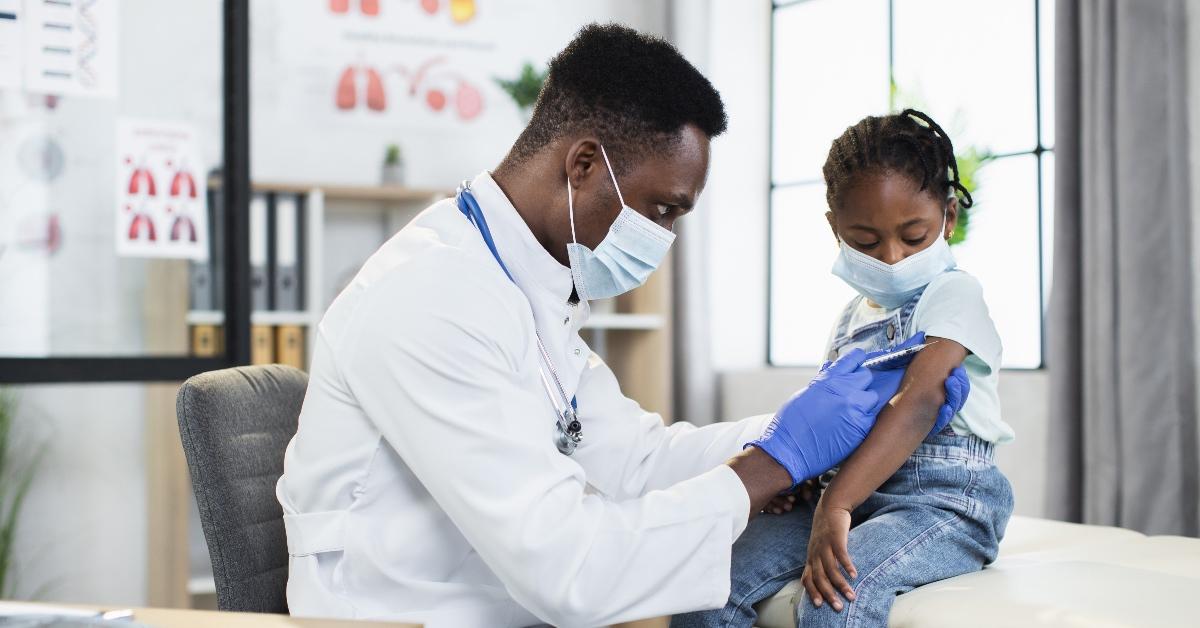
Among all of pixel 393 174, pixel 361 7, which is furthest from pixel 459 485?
pixel 361 7

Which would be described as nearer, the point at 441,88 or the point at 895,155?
the point at 895,155

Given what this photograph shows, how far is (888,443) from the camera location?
50.4 inches

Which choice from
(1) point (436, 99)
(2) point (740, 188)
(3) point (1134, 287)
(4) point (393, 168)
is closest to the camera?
(3) point (1134, 287)

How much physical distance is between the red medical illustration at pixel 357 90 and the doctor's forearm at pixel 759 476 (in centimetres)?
288

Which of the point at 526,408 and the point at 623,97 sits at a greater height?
Answer: the point at 623,97

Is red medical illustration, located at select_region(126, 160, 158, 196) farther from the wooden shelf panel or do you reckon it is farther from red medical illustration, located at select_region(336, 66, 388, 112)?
red medical illustration, located at select_region(336, 66, 388, 112)

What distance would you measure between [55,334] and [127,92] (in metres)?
0.72

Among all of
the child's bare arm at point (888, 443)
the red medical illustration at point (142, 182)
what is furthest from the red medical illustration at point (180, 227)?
the child's bare arm at point (888, 443)

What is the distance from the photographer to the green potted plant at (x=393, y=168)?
3.56 meters

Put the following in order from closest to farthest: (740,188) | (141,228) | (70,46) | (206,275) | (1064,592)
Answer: (1064,592) → (70,46) → (141,228) → (206,275) → (740,188)

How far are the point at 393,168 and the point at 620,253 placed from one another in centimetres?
245

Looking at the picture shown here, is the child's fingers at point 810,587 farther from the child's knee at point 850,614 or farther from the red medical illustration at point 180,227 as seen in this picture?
the red medical illustration at point 180,227

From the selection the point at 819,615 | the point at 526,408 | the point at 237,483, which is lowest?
the point at 819,615

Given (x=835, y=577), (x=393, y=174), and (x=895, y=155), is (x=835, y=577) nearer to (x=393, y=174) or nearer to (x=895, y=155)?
(x=895, y=155)
